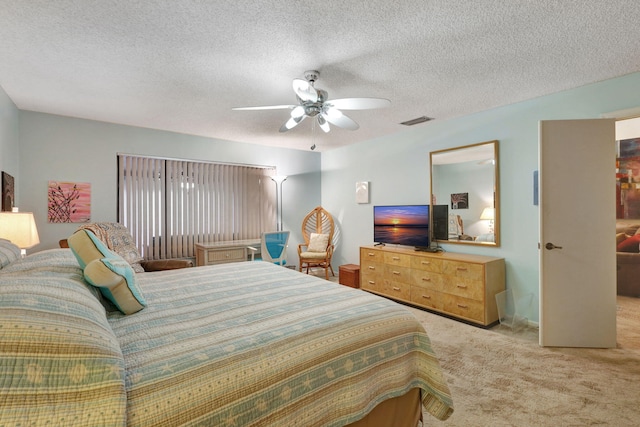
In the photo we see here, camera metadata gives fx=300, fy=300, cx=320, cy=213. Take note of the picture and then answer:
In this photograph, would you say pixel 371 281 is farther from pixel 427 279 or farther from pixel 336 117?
pixel 336 117

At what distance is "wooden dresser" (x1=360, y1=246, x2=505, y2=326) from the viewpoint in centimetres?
334

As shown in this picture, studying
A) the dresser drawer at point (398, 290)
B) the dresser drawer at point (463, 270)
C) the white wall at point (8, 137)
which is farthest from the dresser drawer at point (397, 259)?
the white wall at point (8, 137)

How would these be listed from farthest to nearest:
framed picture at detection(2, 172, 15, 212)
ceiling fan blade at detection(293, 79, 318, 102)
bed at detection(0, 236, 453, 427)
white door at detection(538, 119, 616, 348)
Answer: framed picture at detection(2, 172, 15, 212)
white door at detection(538, 119, 616, 348)
ceiling fan blade at detection(293, 79, 318, 102)
bed at detection(0, 236, 453, 427)

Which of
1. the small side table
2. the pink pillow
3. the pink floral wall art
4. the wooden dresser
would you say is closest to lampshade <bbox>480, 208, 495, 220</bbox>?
the wooden dresser

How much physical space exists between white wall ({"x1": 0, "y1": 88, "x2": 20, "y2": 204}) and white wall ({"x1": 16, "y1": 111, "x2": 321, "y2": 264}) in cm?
14

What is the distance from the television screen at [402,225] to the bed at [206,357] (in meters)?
2.54

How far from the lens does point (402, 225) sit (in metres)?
4.55

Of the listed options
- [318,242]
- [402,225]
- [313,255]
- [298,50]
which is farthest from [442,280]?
[298,50]

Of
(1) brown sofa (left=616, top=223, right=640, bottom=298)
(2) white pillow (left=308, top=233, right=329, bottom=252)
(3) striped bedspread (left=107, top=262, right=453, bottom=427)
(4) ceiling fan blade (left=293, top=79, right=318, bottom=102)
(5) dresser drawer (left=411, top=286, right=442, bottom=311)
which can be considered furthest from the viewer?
(2) white pillow (left=308, top=233, right=329, bottom=252)

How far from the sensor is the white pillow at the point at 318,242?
555 cm

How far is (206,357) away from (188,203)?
4.09 meters

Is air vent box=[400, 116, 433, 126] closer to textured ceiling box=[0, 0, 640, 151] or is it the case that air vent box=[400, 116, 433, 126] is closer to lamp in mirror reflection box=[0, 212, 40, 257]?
textured ceiling box=[0, 0, 640, 151]

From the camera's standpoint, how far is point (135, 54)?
7.54 ft

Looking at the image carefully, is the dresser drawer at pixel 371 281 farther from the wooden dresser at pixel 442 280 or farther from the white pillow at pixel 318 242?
the white pillow at pixel 318 242
